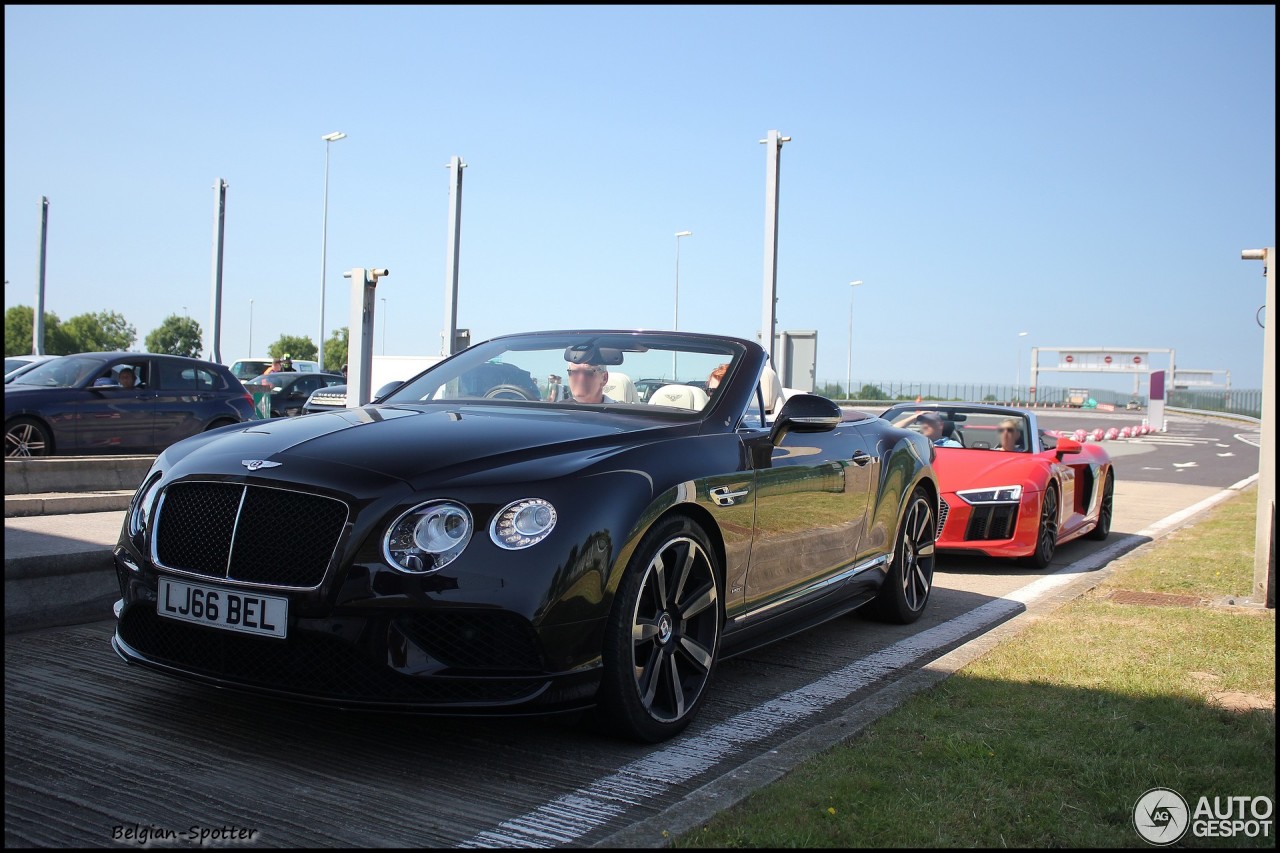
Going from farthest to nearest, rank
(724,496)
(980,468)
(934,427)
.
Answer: (934,427)
(980,468)
(724,496)

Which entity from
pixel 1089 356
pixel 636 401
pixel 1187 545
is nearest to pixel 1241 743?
pixel 636 401

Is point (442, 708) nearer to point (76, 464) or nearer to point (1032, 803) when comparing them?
point (1032, 803)

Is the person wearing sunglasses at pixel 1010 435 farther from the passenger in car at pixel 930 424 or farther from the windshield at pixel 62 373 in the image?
the windshield at pixel 62 373

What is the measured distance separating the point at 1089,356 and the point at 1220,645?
109 meters

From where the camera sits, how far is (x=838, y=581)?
584 centimetres

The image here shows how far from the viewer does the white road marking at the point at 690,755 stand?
332 cm

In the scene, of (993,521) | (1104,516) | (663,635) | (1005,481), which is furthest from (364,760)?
(1104,516)

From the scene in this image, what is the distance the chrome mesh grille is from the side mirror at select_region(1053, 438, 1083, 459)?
7905mm

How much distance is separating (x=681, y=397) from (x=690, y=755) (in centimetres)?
161

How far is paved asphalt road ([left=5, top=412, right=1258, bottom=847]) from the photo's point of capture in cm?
325

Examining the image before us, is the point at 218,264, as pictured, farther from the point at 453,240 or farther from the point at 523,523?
the point at 523,523

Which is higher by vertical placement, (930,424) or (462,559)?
(930,424)
